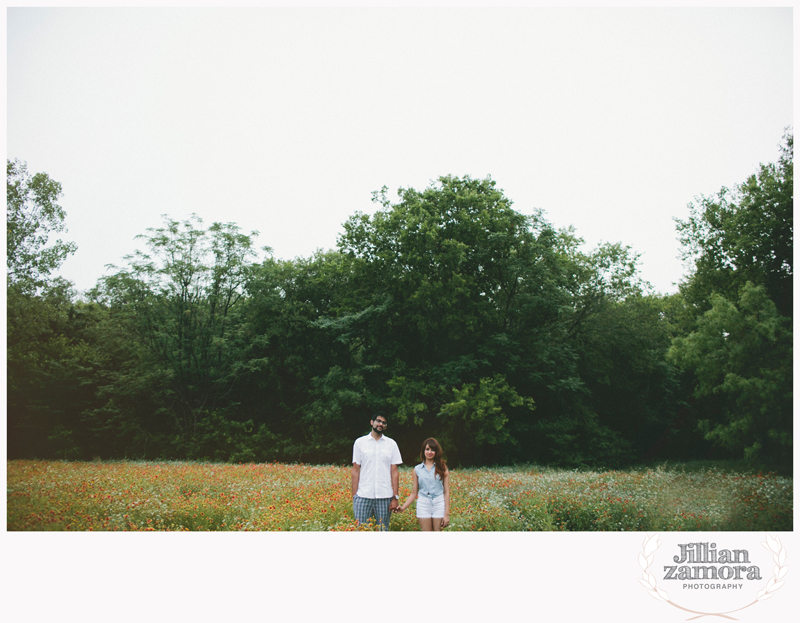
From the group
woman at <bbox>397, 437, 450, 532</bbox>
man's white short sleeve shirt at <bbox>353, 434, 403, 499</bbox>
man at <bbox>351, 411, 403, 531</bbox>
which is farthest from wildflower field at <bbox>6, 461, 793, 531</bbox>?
woman at <bbox>397, 437, 450, 532</bbox>

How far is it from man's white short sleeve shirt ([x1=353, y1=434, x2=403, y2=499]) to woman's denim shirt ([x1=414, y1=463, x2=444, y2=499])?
407 mm

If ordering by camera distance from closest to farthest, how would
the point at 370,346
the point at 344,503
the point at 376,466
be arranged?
the point at 376,466
the point at 344,503
the point at 370,346

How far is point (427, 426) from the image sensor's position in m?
19.7

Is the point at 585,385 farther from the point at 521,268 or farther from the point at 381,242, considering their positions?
the point at 381,242

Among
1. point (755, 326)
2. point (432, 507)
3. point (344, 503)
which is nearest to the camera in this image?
point (432, 507)

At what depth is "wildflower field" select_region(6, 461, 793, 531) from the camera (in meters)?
7.84

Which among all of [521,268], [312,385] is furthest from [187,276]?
[521,268]

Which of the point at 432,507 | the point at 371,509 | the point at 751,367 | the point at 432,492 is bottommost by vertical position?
the point at 371,509

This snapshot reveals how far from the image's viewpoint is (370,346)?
68.9 feet

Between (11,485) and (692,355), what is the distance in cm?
1643

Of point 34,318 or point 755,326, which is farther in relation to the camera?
point 34,318

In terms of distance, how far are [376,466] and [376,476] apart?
0.13 metres
